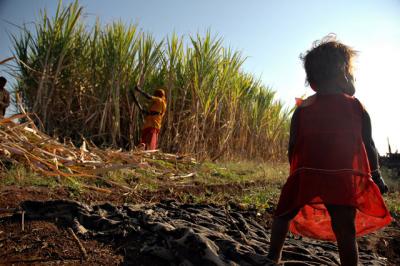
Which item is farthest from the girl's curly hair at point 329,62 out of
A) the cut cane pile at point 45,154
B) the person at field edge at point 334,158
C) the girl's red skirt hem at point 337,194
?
the cut cane pile at point 45,154

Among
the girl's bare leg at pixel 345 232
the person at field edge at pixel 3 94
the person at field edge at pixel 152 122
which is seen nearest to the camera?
the girl's bare leg at pixel 345 232

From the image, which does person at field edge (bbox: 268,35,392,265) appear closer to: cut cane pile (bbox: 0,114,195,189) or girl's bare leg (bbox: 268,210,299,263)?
girl's bare leg (bbox: 268,210,299,263)

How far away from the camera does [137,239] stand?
1.80 m

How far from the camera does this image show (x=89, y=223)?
1948 millimetres

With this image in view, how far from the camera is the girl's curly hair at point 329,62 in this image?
1803mm

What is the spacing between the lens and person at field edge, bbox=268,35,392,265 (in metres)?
1.64

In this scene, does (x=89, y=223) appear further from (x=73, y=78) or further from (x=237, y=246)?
(x=73, y=78)

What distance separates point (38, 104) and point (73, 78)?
741mm

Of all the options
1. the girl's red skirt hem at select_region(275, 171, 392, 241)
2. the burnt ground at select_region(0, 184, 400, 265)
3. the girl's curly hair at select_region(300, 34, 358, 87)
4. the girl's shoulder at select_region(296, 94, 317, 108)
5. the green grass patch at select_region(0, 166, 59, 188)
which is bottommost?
the burnt ground at select_region(0, 184, 400, 265)

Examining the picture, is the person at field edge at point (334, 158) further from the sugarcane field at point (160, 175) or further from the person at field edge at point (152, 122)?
the person at field edge at point (152, 122)

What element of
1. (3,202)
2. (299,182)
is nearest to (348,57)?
(299,182)

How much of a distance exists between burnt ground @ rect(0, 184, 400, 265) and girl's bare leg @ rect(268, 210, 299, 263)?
0.26 feet

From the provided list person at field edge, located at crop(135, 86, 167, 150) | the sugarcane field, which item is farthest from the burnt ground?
person at field edge, located at crop(135, 86, 167, 150)

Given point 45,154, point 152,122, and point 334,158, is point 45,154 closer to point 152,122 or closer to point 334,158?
point 334,158
